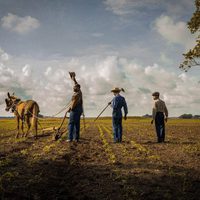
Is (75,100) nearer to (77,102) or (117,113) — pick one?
(77,102)

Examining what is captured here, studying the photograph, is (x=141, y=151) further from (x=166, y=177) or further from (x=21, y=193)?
(x=21, y=193)

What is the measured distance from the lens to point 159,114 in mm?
16344

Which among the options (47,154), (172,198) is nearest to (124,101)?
(47,154)

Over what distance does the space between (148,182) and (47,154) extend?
16.5ft

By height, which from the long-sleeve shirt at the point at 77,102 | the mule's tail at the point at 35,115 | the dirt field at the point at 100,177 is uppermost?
the long-sleeve shirt at the point at 77,102

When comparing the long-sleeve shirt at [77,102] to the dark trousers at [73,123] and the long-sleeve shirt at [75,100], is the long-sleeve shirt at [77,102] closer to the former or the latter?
the long-sleeve shirt at [75,100]

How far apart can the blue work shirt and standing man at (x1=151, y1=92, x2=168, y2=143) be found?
1.53 m

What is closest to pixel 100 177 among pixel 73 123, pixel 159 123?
pixel 73 123

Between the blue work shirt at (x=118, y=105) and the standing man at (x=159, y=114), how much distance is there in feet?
5.03

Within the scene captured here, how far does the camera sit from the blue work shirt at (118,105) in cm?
1622

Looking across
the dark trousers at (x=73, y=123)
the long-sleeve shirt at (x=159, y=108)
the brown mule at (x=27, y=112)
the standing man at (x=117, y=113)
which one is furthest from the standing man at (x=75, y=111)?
the long-sleeve shirt at (x=159, y=108)

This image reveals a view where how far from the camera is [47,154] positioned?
1134 cm

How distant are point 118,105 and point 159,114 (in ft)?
7.07

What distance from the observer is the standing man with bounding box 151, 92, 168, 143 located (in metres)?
16.3
